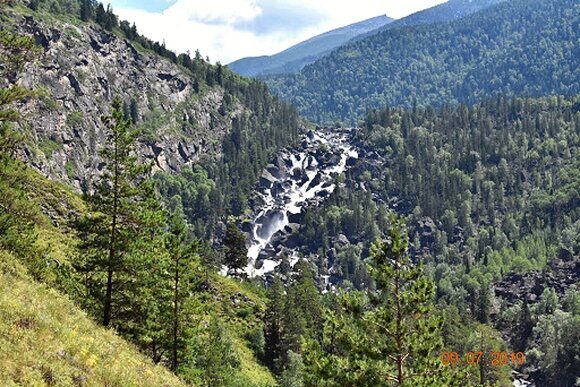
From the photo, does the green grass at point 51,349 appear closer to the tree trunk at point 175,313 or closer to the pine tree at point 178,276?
the tree trunk at point 175,313

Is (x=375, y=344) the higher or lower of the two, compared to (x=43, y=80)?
lower

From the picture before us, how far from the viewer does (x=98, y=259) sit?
33.2m

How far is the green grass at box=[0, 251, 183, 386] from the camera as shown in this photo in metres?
15.3

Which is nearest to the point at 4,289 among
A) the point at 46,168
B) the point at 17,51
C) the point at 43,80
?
the point at 17,51

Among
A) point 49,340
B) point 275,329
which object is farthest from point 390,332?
point 275,329

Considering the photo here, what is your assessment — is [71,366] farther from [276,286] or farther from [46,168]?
[46,168]

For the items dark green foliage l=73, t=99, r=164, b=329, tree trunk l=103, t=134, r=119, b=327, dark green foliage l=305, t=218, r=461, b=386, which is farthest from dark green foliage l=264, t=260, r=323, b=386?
dark green foliage l=305, t=218, r=461, b=386

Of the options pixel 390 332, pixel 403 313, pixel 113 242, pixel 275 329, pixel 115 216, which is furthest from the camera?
pixel 275 329

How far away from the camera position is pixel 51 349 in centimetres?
1719

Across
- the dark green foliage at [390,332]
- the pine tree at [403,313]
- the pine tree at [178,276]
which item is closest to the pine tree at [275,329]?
the pine tree at [178,276]

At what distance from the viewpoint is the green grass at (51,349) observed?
50.2 ft

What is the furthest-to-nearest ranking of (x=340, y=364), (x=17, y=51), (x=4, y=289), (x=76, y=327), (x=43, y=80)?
(x=43, y=80)
(x=17, y=51)
(x=340, y=364)
(x=76, y=327)
(x=4, y=289)

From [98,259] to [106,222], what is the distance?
2394 millimetres

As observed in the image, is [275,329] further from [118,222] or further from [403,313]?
[403,313]
